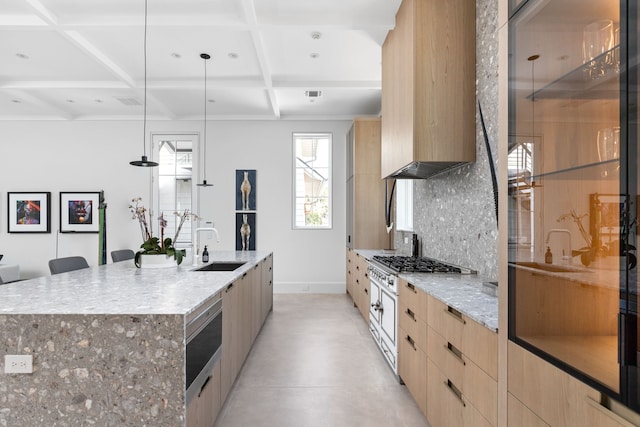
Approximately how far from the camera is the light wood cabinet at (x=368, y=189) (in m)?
5.04

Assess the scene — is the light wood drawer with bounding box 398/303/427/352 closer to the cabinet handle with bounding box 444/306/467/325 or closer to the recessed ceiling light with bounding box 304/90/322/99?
the cabinet handle with bounding box 444/306/467/325

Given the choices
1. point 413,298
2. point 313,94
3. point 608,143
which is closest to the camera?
point 608,143

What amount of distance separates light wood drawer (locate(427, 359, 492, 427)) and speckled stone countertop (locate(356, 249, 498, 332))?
395 mm

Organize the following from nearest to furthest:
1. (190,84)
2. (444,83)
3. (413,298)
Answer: (413,298) → (444,83) → (190,84)


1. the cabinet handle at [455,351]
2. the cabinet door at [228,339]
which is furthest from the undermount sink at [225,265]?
the cabinet handle at [455,351]

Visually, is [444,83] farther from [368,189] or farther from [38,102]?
[38,102]

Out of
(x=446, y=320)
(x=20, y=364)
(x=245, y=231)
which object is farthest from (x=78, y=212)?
(x=446, y=320)

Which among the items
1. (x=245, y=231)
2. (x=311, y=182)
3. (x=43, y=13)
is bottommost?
(x=245, y=231)

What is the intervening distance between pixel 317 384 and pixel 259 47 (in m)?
3.19

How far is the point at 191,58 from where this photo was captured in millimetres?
3951

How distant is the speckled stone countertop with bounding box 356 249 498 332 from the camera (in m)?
1.45

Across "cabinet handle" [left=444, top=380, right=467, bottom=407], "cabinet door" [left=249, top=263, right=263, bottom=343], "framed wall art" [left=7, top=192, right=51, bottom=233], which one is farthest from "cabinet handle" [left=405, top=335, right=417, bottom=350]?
"framed wall art" [left=7, top=192, right=51, bottom=233]

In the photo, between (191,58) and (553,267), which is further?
(191,58)

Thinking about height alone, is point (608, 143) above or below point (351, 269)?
above
